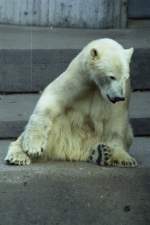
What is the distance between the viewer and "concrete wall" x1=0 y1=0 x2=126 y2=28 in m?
9.11

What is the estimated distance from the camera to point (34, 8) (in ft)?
29.9

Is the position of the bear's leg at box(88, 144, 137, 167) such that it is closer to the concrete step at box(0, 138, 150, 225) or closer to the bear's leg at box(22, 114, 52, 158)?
the concrete step at box(0, 138, 150, 225)

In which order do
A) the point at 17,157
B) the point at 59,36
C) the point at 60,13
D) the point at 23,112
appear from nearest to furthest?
the point at 17,157, the point at 23,112, the point at 59,36, the point at 60,13

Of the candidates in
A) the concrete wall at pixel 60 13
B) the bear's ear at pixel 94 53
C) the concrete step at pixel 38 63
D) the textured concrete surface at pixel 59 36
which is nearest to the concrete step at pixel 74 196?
the bear's ear at pixel 94 53

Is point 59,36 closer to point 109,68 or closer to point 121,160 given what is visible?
point 121,160

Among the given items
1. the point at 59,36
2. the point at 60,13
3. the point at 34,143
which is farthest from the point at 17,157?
the point at 60,13

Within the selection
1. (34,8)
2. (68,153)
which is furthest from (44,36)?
(68,153)

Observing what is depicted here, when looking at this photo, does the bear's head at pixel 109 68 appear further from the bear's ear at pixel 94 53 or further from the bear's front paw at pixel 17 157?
the bear's front paw at pixel 17 157

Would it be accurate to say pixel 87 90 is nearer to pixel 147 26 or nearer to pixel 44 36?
pixel 44 36

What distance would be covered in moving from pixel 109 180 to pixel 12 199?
599 millimetres

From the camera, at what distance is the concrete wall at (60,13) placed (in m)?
9.11

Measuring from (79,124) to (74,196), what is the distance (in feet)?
1.54

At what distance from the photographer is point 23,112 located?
22.9ft

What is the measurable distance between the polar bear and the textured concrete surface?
197 centimetres
